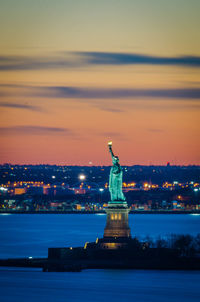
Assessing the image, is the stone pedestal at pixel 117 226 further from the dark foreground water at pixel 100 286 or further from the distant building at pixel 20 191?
the distant building at pixel 20 191

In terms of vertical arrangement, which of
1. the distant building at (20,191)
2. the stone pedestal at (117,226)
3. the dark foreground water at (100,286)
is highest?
the distant building at (20,191)

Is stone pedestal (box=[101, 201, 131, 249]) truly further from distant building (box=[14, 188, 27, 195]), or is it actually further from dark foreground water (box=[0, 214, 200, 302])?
distant building (box=[14, 188, 27, 195])

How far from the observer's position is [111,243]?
3438 cm

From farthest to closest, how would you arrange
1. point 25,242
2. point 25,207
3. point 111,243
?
point 25,207 < point 25,242 < point 111,243

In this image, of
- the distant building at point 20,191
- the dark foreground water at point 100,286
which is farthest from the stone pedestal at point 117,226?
the distant building at point 20,191

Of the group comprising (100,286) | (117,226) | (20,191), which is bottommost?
(100,286)

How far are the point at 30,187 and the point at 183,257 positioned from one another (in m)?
117

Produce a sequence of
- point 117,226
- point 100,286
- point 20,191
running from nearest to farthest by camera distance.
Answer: point 100,286, point 117,226, point 20,191

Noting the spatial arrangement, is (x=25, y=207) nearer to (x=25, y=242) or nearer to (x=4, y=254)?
(x=25, y=242)

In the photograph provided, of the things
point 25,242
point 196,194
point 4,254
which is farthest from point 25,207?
point 4,254

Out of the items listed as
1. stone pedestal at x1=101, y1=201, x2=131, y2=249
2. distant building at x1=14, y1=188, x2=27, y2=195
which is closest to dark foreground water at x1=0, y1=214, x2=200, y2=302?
stone pedestal at x1=101, y1=201, x2=131, y2=249

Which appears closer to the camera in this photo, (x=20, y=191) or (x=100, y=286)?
(x=100, y=286)

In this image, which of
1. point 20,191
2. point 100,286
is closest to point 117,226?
point 100,286

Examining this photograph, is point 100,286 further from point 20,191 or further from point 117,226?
point 20,191
